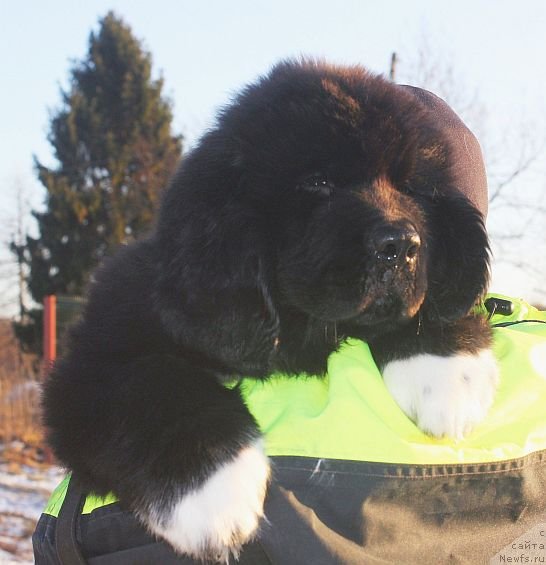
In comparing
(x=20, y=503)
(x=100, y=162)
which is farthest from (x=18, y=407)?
(x=100, y=162)

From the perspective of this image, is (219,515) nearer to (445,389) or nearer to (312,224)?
(445,389)

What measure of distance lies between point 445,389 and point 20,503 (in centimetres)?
855

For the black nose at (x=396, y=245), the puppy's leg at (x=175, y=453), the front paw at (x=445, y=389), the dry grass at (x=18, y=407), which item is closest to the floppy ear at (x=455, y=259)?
the front paw at (x=445, y=389)

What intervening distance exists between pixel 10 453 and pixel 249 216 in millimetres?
11527

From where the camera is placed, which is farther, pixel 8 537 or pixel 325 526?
pixel 8 537

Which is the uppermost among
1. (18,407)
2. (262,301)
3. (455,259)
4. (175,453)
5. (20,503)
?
(455,259)

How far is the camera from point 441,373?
6.34 feet

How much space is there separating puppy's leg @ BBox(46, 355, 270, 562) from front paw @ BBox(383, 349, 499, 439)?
45cm

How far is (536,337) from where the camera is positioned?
2.18 m

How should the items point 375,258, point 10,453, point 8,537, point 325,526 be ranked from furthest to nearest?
point 10,453
point 8,537
point 375,258
point 325,526

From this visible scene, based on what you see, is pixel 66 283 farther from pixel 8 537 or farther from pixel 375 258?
pixel 375 258

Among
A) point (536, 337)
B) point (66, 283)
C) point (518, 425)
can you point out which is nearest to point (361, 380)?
point (518, 425)

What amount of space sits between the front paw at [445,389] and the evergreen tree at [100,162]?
74.4ft

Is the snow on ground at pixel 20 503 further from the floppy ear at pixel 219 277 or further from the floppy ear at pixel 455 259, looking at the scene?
the floppy ear at pixel 455 259
